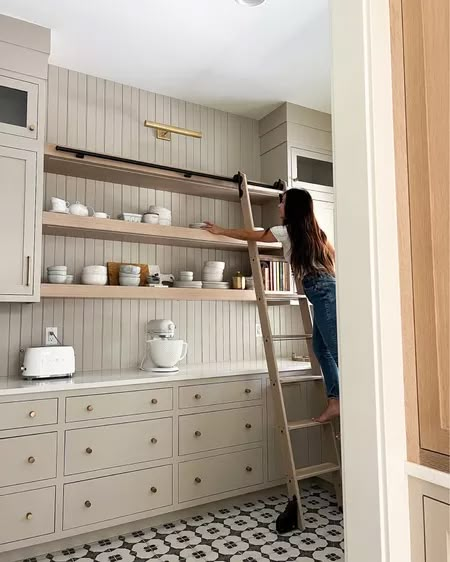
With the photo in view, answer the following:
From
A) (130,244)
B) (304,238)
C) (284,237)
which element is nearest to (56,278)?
(130,244)

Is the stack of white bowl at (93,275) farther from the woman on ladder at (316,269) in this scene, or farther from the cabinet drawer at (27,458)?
the woman on ladder at (316,269)

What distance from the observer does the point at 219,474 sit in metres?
2.88

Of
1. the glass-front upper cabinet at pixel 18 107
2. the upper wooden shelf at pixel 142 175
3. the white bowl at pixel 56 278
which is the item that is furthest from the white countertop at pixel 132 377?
the glass-front upper cabinet at pixel 18 107

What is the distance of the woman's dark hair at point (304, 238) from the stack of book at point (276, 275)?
1.81 ft

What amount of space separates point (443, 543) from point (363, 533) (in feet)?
0.49

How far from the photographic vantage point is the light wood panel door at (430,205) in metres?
0.89

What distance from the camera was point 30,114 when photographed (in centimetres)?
268

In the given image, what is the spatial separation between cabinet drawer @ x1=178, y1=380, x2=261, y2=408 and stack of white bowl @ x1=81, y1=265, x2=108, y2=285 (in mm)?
834

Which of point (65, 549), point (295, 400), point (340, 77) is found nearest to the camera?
point (340, 77)

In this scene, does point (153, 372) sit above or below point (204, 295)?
below

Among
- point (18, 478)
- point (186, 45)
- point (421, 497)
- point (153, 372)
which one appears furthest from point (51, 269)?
point (421, 497)

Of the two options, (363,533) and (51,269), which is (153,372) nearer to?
(51,269)

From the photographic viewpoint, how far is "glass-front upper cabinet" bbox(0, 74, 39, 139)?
2.62m

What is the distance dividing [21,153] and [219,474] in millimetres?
2180
